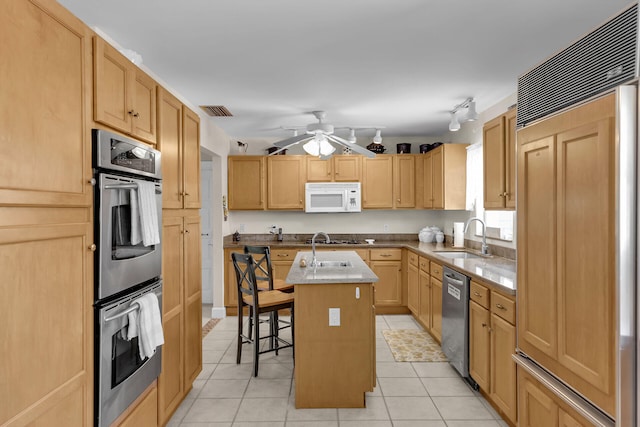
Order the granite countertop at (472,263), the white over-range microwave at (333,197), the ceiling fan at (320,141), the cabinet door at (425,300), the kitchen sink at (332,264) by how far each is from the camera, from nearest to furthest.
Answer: the granite countertop at (472,263) < the kitchen sink at (332,264) < the ceiling fan at (320,141) < the cabinet door at (425,300) < the white over-range microwave at (333,197)

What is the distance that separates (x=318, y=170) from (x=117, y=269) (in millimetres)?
3915

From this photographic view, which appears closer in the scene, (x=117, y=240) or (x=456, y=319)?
(x=117, y=240)

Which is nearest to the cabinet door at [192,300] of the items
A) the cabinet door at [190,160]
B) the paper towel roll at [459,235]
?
the cabinet door at [190,160]

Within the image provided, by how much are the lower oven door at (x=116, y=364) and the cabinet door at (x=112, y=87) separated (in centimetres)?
84

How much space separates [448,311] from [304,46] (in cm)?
249

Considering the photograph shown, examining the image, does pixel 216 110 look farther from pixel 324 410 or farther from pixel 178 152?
pixel 324 410

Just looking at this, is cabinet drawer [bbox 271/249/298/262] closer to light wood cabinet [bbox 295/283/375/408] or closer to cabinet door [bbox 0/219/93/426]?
light wood cabinet [bbox 295/283/375/408]

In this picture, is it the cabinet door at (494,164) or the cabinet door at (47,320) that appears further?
the cabinet door at (494,164)

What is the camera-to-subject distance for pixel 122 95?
5.95 feet

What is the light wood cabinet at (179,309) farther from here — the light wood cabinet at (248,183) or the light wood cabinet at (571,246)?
the light wood cabinet at (248,183)

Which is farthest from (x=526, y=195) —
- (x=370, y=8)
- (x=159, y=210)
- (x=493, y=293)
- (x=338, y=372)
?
(x=159, y=210)

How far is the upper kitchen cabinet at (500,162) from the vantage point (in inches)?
114

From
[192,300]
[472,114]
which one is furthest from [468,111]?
[192,300]

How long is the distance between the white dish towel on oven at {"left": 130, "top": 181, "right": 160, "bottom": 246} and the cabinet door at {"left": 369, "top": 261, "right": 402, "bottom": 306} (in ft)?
11.6
